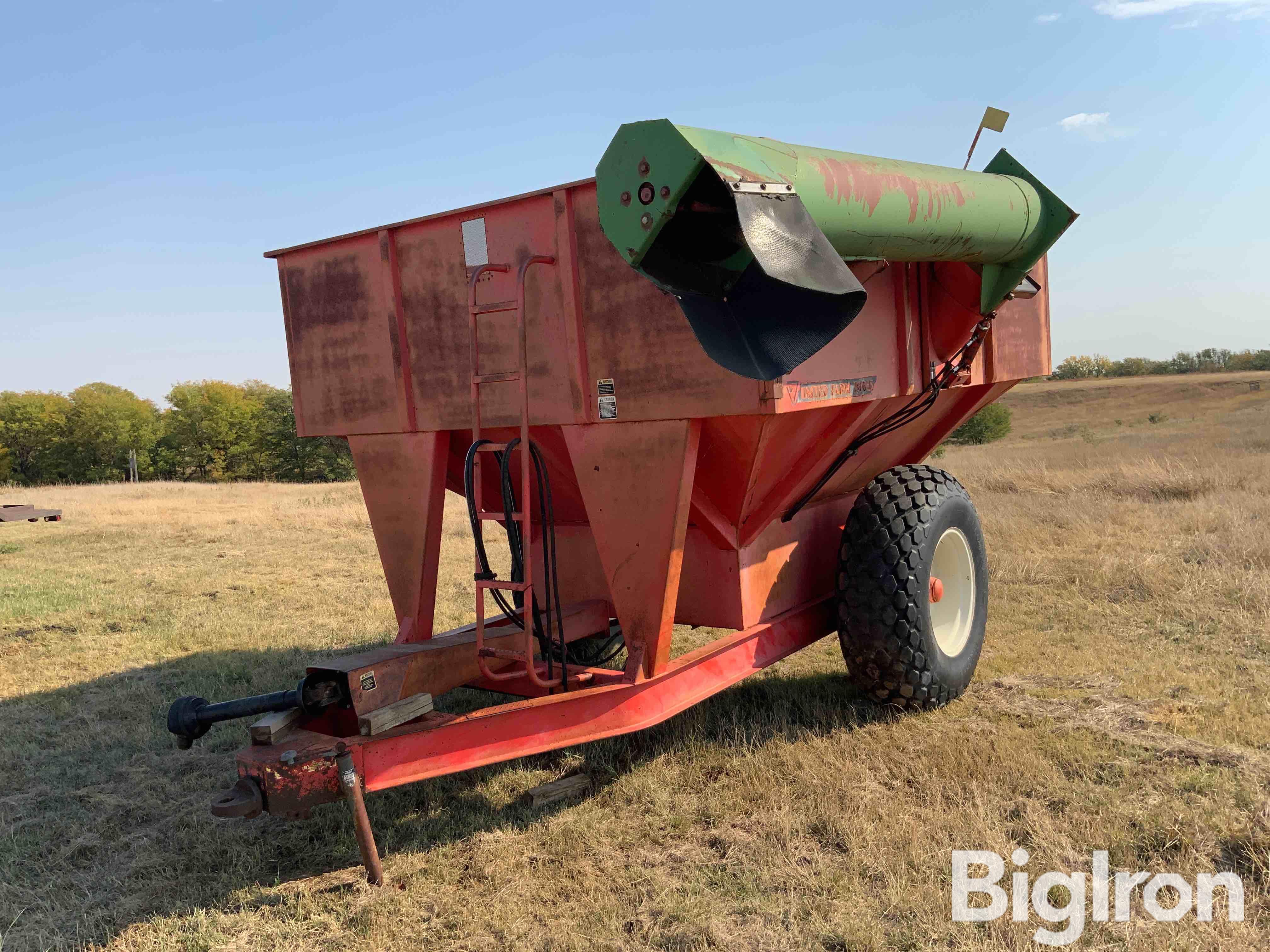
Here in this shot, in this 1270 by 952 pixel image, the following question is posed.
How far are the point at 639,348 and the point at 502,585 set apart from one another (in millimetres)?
1151

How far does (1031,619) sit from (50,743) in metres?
6.12

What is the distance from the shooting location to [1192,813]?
137 inches

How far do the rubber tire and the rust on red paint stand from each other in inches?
62.0

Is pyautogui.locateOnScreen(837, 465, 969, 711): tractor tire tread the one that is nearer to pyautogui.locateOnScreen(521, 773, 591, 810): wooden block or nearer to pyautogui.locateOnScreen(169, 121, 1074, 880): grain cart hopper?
pyautogui.locateOnScreen(169, 121, 1074, 880): grain cart hopper

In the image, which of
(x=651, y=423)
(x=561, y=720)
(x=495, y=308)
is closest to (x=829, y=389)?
(x=651, y=423)

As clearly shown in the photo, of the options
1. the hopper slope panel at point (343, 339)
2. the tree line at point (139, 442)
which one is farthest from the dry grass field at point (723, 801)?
the tree line at point (139, 442)

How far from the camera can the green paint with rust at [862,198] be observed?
283 cm

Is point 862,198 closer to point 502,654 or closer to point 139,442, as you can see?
point 502,654

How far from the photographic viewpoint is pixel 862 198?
10.6 ft

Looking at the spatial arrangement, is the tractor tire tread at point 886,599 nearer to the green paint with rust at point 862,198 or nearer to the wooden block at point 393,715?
the green paint with rust at point 862,198

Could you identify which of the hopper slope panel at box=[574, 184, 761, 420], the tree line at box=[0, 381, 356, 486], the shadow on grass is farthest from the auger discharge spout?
the tree line at box=[0, 381, 356, 486]

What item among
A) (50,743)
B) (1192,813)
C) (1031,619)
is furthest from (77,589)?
(1192,813)

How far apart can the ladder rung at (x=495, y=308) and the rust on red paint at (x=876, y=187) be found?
154cm

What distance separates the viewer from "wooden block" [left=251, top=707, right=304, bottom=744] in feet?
11.7
